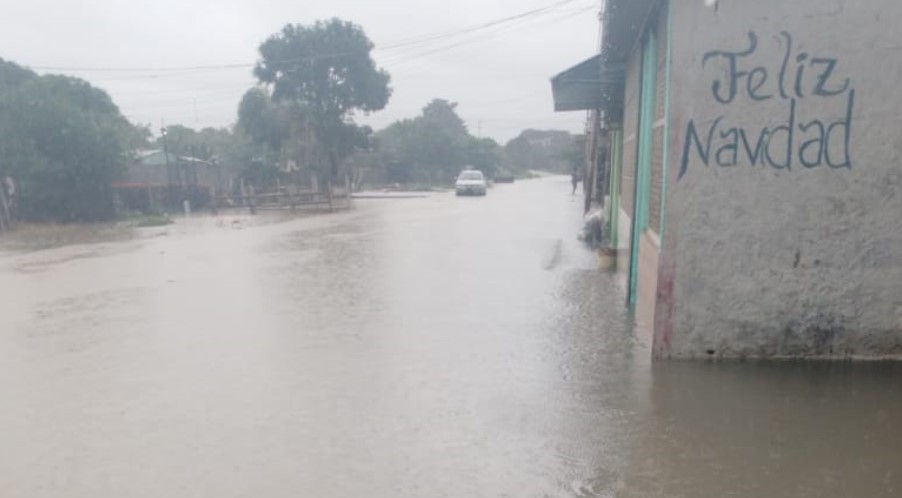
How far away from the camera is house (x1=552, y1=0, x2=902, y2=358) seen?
5617mm

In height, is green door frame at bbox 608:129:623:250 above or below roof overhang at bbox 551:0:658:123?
below

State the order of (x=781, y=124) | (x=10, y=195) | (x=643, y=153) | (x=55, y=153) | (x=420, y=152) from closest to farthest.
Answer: (x=781, y=124) → (x=643, y=153) → (x=10, y=195) → (x=55, y=153) → (x=420, y=152)

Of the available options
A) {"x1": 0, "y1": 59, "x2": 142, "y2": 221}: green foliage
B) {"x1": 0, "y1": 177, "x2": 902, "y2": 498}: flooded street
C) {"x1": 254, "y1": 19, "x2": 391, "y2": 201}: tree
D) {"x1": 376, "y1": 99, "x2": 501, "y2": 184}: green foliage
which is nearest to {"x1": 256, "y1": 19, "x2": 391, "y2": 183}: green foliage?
{"x1": 254, "y1": 19, "x2": 391, "y2": 201}: tree

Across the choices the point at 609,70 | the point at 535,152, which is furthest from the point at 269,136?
the point at 535,152

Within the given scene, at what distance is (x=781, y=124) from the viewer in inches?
227

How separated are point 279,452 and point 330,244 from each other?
1213 centimetres

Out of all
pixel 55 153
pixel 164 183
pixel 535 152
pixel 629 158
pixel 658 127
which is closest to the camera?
pixel 658 127

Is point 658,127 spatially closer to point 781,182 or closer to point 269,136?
point 781,182

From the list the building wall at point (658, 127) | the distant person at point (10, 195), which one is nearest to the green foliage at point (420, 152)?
the distant person at point (10, 195)

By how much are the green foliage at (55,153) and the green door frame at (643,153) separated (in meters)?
21.6

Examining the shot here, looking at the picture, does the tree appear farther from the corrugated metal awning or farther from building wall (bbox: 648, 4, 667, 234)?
building wall (bbox: 648, 4, 667, 234)

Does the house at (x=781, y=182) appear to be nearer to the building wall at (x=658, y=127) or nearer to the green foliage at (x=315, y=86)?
the building wall at (x=658, y=127)

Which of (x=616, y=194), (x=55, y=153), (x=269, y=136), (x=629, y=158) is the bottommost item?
(x=616, y=194)

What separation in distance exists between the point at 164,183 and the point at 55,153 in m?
7.77
